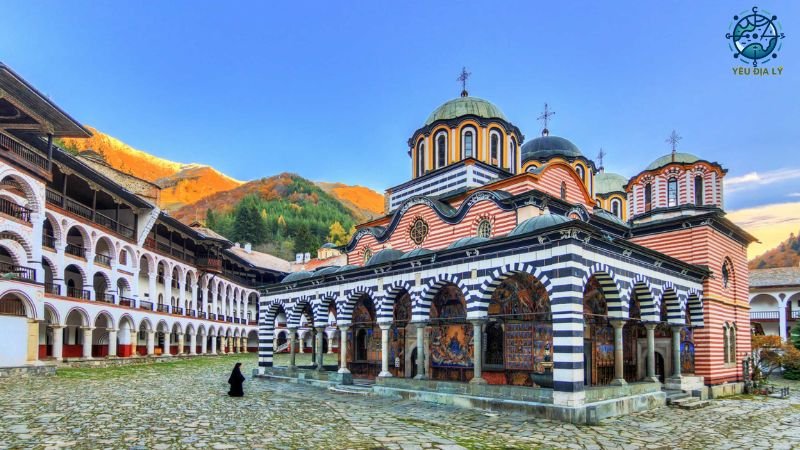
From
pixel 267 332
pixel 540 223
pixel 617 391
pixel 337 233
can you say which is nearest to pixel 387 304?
pixel 540 223

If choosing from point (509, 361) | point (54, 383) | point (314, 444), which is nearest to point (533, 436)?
point (314, 444)

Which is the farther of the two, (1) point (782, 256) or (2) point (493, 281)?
(1) point (782, 256)

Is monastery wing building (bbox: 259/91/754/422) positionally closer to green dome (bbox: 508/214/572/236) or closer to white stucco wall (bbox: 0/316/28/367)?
green dome (bbox: 508/214/572/236)

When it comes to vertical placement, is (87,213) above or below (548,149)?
below

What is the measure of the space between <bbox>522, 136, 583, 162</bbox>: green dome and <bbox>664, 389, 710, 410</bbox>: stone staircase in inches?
464

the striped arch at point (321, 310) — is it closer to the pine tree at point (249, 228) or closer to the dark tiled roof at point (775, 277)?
the dark tiled roof at point (775, 277)

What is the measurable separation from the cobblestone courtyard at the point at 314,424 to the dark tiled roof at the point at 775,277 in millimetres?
27860

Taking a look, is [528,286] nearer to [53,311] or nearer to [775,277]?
[53,311]

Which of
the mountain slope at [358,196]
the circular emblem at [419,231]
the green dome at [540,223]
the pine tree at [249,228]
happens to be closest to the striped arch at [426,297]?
the green dome at [540,223]

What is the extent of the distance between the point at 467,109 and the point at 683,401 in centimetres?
1248

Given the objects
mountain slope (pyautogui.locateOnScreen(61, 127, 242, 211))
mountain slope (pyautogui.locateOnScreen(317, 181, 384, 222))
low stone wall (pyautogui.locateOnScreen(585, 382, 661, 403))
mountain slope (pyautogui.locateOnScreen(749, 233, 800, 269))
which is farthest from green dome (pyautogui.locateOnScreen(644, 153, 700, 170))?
mountain slope (pyautogui.locateOnScreen(317, 181, 384, 222))

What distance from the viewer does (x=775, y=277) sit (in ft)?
135

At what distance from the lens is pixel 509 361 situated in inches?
639

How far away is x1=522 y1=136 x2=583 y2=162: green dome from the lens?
1021 inches
